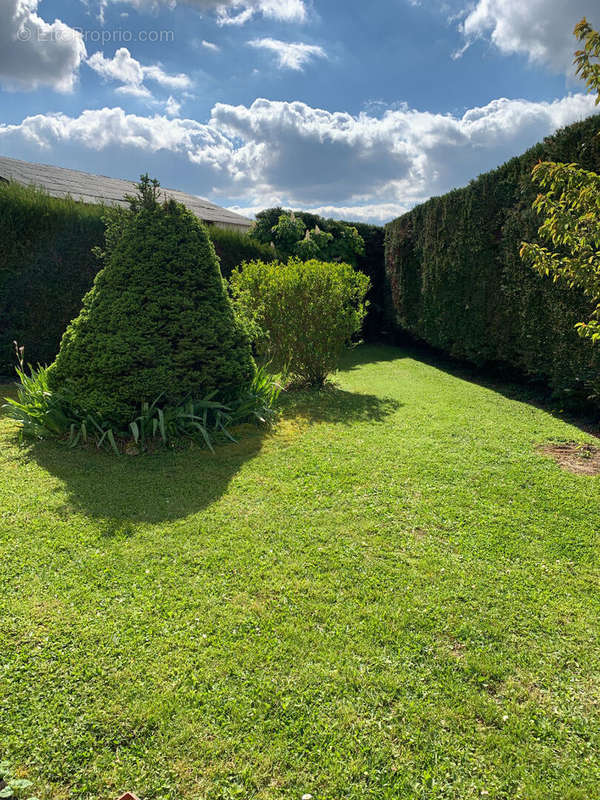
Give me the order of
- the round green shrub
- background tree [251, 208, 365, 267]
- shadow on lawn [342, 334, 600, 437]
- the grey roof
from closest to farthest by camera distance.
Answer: the round green shrub < shadow on lawn [342, 334, 600, 437] < background tree [251, 208, 365, 267] < the grey roof

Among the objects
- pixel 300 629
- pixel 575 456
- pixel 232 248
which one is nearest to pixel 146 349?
pixel 300 629

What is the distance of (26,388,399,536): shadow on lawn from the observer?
12.7ft

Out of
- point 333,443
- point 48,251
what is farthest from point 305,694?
point 48,251

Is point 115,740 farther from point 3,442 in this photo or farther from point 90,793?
point 3,442

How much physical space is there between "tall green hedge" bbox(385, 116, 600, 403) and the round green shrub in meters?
4.82

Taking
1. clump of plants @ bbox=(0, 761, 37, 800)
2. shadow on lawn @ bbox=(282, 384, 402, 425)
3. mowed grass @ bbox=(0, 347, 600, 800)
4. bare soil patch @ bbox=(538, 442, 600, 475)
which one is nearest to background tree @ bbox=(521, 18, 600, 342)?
bare soil patch @ bbox=(538, 442, 600, 475)

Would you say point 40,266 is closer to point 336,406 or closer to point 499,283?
point 336,406

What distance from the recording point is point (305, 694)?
7.01 feet

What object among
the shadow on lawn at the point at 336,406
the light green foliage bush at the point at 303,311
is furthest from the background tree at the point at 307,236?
the shadow on lawn at the point at 336,406

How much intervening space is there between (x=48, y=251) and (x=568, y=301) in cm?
896

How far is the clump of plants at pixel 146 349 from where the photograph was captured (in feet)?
17.1

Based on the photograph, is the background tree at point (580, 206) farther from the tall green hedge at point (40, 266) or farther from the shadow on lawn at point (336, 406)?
the tall green hedge at point (40, 266)

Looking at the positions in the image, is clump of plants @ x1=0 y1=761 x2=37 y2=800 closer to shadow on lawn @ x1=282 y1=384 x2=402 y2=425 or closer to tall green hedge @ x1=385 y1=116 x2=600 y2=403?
shadow on lawn @ x1=282 y1=384 x2=402 y2=425

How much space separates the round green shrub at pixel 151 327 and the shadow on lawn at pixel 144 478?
0.65 m
